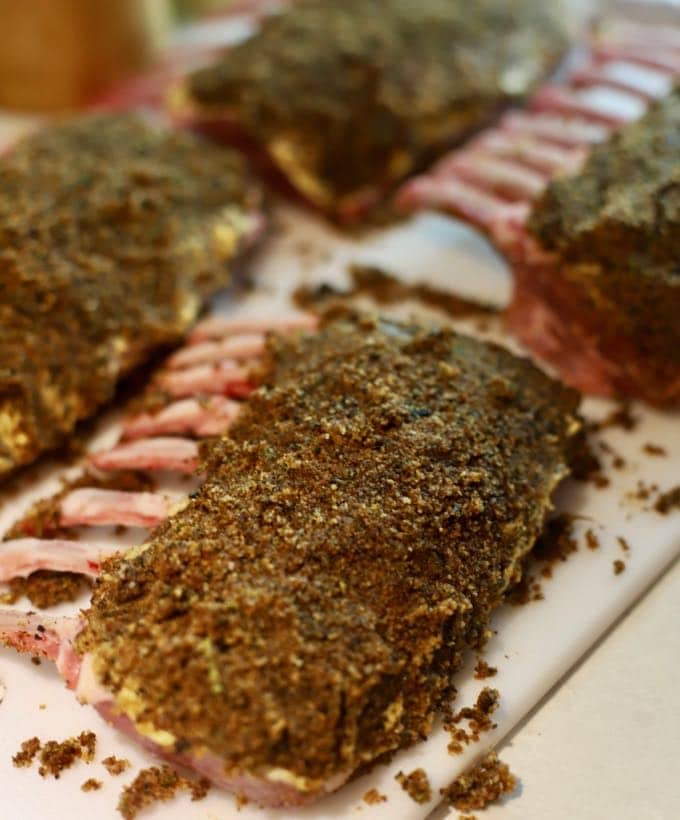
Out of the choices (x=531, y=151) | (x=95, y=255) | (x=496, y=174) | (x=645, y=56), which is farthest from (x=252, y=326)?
(x=645, y=56)

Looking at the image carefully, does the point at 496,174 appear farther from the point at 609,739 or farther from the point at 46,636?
the point at 46,636

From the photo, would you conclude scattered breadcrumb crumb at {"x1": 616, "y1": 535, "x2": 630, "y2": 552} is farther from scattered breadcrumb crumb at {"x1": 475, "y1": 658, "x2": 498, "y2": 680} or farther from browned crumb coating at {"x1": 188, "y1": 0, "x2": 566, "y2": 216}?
browned crumb coating at {"x1": 188, "y1": 0, "x2": 566, "y2": 216}

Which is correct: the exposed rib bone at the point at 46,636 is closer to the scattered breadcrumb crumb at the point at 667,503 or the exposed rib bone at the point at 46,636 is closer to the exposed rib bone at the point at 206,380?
the exposed rib bone at the point at 206,380

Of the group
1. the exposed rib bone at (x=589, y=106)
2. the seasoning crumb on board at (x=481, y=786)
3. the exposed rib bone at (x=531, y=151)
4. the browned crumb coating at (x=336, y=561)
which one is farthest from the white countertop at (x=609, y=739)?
the exposed rib bone at (x=589, y=106)

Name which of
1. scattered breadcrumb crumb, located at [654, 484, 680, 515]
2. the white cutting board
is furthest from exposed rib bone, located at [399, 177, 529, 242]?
scattered breadcrumb crumb, located at [654, 484, 680, 515]

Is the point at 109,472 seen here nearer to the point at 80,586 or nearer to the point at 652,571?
the point at 80,586

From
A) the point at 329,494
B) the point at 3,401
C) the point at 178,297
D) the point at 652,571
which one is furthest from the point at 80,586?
the point at 652,571
